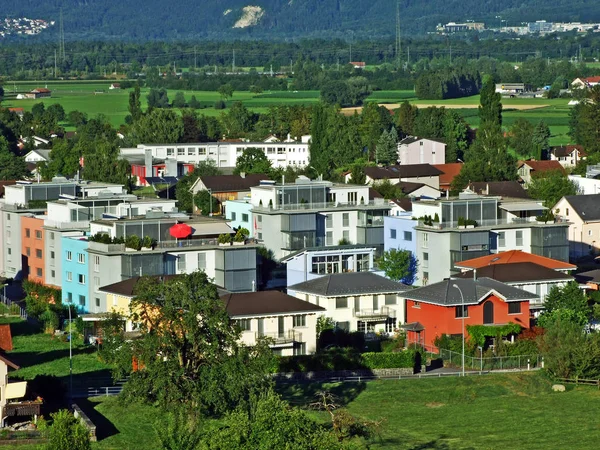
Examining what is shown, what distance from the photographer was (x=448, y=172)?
9588 cm

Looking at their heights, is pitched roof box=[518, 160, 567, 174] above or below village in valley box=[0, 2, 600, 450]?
above

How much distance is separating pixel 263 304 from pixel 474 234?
12636 millimetres

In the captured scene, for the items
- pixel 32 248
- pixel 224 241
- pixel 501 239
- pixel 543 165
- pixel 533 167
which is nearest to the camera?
pixel 224 241

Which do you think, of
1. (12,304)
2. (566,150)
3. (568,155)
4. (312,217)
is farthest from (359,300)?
(566,150)

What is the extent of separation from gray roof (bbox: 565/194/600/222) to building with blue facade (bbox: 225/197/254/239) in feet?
48.7

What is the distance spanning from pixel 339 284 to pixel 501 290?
5.49 m

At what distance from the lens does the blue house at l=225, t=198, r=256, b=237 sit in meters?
64.1

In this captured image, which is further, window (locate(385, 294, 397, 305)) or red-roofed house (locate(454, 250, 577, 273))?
red-roofed house (locate(454, 250, 577, 273))

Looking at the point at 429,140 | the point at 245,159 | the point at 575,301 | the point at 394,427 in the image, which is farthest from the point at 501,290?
the point at 429,140

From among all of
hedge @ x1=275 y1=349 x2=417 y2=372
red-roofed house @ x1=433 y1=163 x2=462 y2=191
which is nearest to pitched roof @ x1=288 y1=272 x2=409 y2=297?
hedge @ x1=275 y1=349 x2=417 y2=372

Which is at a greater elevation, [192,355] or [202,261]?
[202,261]

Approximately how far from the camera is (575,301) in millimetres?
50438

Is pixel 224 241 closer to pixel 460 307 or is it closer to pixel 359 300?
pixel 359 300

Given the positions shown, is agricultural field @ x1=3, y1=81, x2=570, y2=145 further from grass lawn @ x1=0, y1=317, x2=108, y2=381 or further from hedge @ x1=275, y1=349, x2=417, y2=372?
hedge @ x1=275, y1=349, x2=417, y2=372
